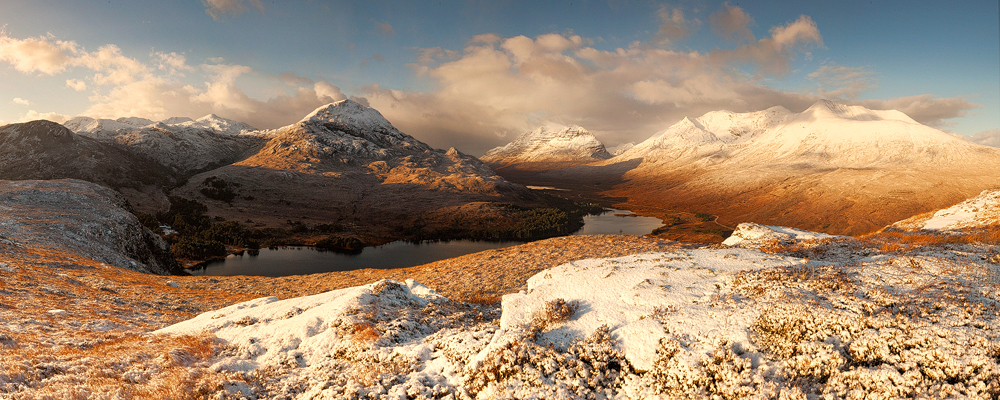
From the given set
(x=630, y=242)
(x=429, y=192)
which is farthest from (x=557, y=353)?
(x=429, y=192)

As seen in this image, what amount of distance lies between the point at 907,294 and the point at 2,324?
831 inches

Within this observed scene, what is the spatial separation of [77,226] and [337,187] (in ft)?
342

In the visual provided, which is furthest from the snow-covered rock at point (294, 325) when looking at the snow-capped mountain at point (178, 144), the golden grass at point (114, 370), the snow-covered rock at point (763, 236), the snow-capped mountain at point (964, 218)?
the snow-capped mountain at point (178, 144)

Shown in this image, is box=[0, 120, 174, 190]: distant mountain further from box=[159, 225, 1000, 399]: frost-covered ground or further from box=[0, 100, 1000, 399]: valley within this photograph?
box=[159, 225, 1000, 399]: frost-covered ground

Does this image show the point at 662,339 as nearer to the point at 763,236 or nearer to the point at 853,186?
the point at 763,236

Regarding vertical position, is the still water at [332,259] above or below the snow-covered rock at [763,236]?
below

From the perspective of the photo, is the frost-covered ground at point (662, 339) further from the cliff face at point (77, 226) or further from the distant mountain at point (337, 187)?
the distant mountain at point (337, 187)

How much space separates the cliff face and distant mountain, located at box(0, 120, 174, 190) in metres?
81.0

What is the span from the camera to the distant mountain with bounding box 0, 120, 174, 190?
87.5 metres

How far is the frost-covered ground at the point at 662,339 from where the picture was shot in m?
5.91

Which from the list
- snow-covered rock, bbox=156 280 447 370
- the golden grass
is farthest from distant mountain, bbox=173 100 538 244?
the golden grass

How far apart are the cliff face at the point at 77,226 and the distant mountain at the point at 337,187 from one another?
51445 mm

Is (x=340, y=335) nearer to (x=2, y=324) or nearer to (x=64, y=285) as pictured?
(x=2, y=324)

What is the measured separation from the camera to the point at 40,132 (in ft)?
327
